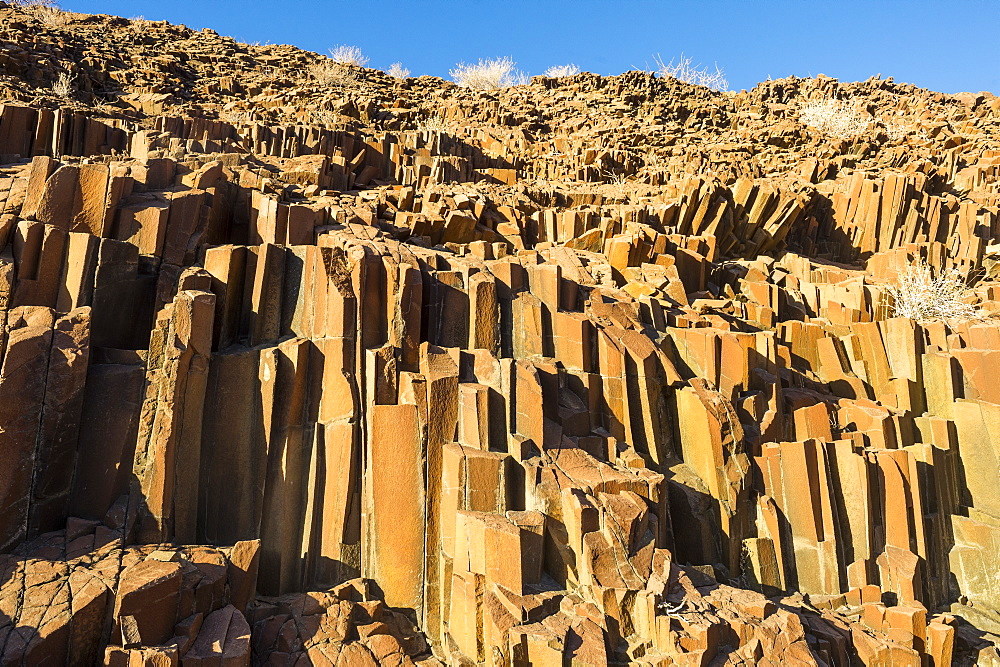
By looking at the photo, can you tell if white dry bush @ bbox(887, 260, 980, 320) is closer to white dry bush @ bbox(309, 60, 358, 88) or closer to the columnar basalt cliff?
the columnar basalt cliff

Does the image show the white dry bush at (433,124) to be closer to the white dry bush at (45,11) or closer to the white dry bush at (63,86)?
the white dry bush at (63,86)

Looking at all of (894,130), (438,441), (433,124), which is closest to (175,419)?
(438,441)

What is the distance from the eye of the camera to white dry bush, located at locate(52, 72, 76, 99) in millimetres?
19719

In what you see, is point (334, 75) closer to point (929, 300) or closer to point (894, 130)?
point (894, 130)

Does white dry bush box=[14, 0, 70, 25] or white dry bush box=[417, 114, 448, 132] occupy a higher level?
white dry bush box=[14, 0, 70, 25]

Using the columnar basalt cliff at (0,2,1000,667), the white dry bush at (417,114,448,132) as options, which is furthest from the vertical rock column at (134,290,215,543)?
the white dry bush at (417,114,448,132)

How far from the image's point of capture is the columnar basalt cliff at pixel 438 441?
545 cm

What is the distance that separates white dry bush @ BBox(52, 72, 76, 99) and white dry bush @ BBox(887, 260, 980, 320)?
2547 centimetres

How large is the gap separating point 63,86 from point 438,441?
21.9 meters

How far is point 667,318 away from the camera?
→ 10.3 metres

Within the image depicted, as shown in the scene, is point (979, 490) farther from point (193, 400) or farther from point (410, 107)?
point (410, 107)

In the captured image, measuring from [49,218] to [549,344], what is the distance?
660 cm

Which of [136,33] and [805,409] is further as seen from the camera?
[136,33]

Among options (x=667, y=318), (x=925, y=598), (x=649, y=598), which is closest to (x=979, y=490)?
(x=925, y=598)
